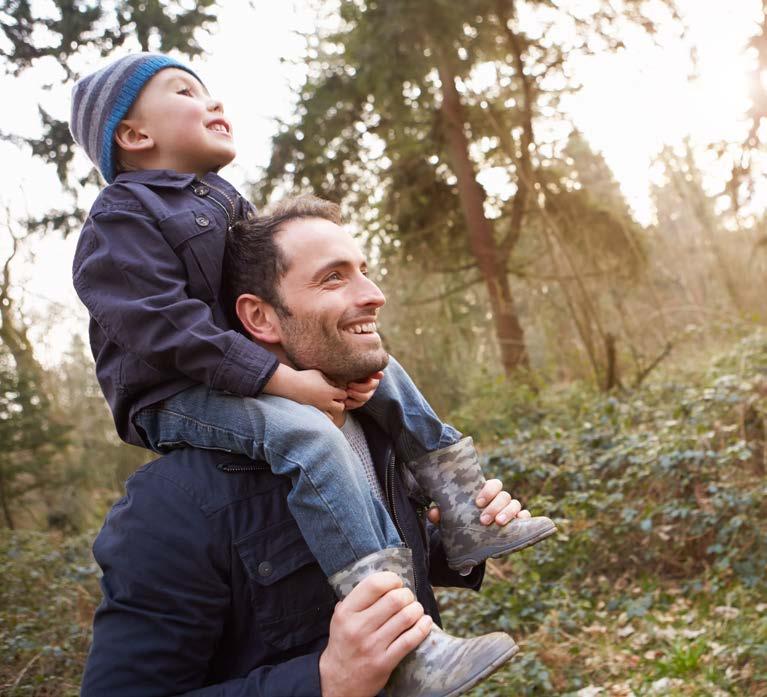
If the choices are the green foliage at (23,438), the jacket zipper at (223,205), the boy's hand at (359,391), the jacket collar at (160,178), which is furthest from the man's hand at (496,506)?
the green foliage at (23,438)

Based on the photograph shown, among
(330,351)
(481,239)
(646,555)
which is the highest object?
(481,239)

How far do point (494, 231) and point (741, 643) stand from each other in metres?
8.55

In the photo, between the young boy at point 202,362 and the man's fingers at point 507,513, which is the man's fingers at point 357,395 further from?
the man's fingers at point 507,513

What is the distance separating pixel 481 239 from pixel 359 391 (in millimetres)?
9570

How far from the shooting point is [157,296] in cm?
188

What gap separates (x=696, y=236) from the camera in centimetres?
2356

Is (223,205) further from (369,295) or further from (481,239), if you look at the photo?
(481,239)

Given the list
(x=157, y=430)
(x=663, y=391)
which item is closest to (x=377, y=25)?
(x=663, y=391)

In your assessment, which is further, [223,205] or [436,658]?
[223,205]

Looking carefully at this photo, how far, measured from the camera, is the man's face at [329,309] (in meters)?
1.91

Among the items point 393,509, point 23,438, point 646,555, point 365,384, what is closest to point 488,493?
point 393,509

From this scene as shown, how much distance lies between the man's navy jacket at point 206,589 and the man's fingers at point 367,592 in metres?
0.16

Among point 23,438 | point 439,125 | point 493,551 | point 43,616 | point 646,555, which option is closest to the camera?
point 493,551

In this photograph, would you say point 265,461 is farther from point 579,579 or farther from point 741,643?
point 579,579
